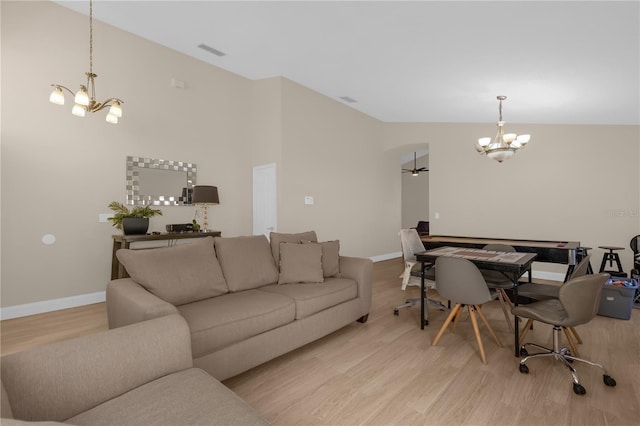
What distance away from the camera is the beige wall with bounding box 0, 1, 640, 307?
12.0ft

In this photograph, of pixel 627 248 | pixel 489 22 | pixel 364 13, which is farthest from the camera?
pixel 627 248

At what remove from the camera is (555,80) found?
13.0 ft

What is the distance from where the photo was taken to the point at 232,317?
2195 millimetres

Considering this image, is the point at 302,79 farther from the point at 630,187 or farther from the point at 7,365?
the point at 630,187

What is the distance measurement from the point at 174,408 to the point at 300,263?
2009 millimetres

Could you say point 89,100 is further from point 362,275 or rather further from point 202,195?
point 362,275

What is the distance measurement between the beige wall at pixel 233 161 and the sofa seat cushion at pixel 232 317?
9.04 feet

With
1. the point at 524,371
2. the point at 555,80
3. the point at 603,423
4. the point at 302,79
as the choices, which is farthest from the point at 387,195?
the point at 603,423

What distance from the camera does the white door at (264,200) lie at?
5.43 m

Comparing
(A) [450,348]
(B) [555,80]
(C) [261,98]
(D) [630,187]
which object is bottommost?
(A) [450,348]

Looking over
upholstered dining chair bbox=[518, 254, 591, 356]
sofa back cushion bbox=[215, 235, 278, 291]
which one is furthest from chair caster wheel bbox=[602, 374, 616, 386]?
sofa back cushion bbox=[215, 235, 278, 291]

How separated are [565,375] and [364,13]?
3626mm

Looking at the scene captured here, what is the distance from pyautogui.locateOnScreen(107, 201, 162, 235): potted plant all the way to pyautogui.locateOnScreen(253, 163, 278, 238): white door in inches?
75.5

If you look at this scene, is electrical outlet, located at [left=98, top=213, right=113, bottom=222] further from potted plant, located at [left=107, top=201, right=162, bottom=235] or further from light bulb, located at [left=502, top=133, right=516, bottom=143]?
light bulb, located at [left=502, top=133, right=516, bottom=143]
